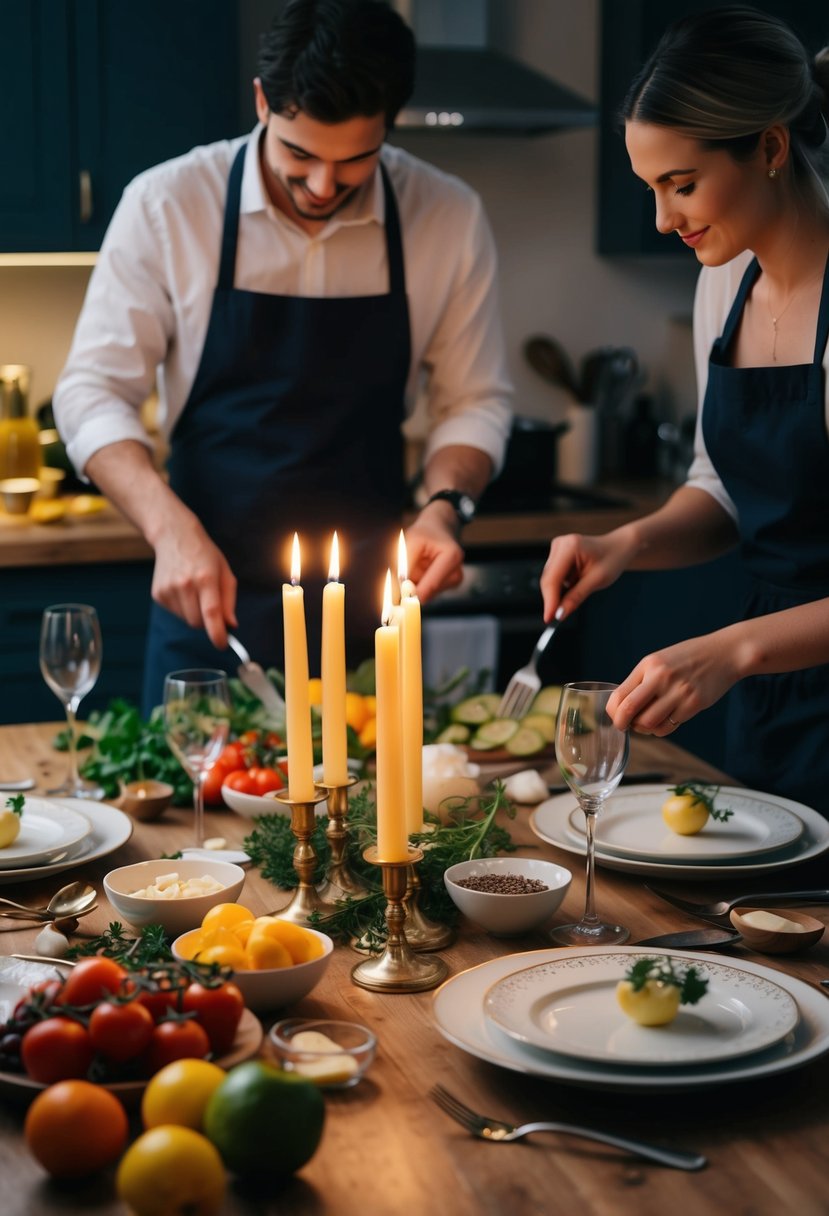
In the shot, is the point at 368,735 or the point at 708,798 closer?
the point at 708,798

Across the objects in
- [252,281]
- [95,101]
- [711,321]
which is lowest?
[711,321]

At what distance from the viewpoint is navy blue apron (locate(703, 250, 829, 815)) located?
1.76 metres

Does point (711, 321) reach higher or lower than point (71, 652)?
higher

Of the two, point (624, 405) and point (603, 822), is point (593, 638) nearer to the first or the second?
point (624, 405)

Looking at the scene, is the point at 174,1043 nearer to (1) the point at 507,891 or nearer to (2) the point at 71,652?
(1) the point at 507,891

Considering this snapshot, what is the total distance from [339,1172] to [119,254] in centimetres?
180

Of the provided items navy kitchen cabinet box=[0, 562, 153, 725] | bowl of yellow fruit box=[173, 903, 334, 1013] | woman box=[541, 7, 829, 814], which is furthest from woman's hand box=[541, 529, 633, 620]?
navy kitchen cabinet box=[0, 562, 153, 725]

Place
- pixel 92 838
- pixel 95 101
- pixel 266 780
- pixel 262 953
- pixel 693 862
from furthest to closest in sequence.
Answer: pixel 95 101
pixel 266 780
pixel 92 838
pixel 693 862
pixel 262 953

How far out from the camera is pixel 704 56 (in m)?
1.51

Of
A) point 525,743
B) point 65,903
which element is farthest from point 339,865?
point 525,743

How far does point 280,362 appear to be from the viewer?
2438 mm

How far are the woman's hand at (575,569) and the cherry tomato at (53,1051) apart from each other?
918mm

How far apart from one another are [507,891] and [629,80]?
2.79m

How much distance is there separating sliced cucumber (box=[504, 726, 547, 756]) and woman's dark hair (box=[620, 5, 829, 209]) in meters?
0.76
